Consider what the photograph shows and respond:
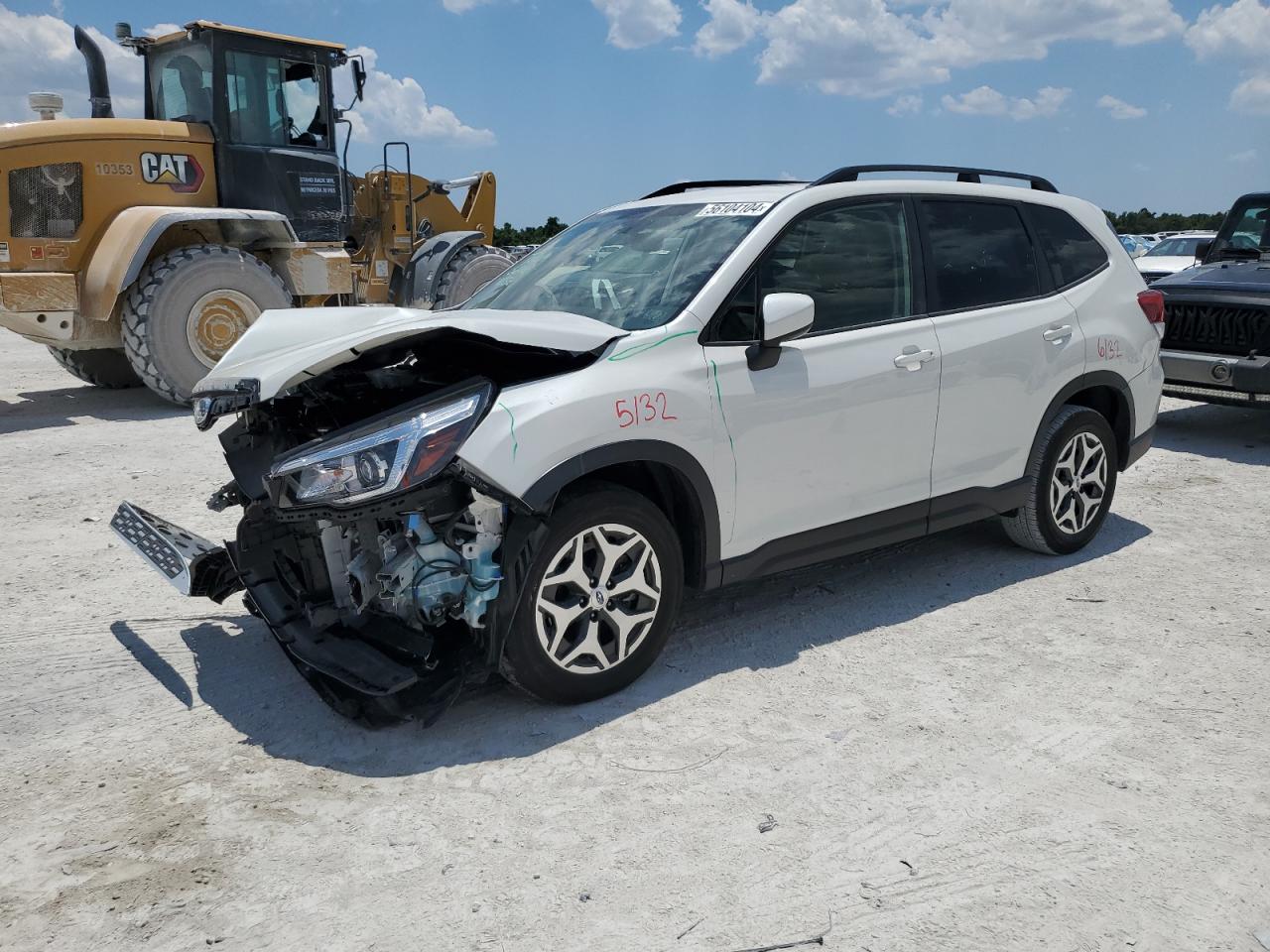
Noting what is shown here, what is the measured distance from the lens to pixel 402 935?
8.47ft

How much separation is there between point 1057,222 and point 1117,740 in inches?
113

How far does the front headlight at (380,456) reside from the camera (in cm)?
324

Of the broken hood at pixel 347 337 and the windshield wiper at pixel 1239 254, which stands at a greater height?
the windshield wiper at pixel 1239 254

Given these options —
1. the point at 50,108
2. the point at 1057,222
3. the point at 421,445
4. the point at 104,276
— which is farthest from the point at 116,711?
the point at 50,108

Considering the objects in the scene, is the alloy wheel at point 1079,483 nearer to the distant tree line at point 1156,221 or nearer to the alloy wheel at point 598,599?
the alloy wheel at point 598,599

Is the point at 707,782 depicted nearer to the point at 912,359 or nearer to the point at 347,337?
the point at 347,337

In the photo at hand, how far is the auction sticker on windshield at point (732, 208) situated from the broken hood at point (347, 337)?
0.81m

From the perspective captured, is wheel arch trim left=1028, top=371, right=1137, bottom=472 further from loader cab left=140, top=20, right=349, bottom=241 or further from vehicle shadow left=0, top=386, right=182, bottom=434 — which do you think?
loader cab left=140, top=20, right=349, bottom=241

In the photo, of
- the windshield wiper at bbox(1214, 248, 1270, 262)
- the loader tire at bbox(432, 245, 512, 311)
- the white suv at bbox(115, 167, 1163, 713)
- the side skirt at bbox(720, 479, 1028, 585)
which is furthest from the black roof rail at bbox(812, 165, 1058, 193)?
the loader tire at bbox(432, 245, 512, 311)

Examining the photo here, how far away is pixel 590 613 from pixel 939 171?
278 centimetres

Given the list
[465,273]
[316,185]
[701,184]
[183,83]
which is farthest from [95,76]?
[701,184]

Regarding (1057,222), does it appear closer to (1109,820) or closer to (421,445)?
(1109,820)

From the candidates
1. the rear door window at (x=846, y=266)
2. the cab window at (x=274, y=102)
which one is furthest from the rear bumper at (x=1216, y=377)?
the cab window at (x=274, y=102)

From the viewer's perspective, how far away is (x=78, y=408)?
9.79 metres
